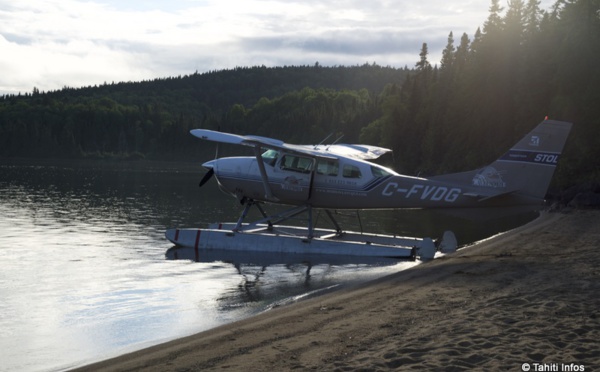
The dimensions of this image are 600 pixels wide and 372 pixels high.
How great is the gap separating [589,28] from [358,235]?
109 ft

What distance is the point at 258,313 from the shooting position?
10.8 meters

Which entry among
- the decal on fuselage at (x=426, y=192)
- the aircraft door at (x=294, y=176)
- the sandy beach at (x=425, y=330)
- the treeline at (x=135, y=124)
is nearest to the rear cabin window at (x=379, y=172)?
the decal on fuselage at (x=426, y=192)

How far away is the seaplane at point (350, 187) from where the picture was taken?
621 inches

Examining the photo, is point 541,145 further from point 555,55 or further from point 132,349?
point 555,55

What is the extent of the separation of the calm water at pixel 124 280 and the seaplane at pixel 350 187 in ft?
2.29

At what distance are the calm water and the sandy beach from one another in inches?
46.3

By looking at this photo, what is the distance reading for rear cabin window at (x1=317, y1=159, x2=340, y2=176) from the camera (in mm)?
17344

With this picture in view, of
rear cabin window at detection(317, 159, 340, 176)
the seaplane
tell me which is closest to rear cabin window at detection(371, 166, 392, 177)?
the seaplane

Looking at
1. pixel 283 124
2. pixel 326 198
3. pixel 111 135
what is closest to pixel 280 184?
pixel 326 198

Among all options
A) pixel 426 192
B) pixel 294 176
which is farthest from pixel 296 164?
pixel 426 192

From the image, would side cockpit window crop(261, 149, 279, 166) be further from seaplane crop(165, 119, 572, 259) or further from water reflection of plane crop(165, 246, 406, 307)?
water reflection of plane crop(165, 246, 406, 307)

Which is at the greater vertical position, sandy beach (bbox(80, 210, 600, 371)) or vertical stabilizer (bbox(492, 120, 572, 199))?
vertical stabilizer (bbox(492, 120, 572, 199))

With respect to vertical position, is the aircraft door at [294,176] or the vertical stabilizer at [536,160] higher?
the vertical stabilizer at [536,160]

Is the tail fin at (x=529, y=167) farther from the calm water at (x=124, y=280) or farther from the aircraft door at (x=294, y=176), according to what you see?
the aircraft door at (x=294, y=176)
